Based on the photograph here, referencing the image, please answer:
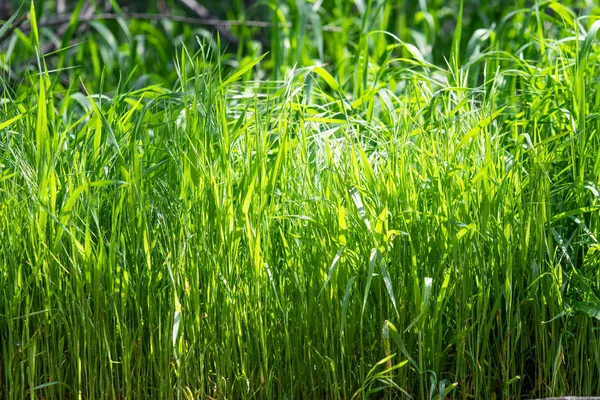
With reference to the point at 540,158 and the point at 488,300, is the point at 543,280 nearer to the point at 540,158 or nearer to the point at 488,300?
the point at 488,300

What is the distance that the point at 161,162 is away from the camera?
1492mm

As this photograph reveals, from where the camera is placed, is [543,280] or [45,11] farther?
[45,11]

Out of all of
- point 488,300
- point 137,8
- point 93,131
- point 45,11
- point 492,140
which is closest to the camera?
point 488,300

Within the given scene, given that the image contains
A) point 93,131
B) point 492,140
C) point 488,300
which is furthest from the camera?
point 93,131

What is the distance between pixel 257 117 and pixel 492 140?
0.48 m

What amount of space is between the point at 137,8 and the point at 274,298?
14.6 feet

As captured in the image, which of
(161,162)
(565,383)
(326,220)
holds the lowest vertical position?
(565,383)

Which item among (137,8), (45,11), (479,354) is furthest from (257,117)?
(137,8)

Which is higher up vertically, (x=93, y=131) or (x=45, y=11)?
(x=45, y=11)

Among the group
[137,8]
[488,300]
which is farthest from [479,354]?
[137,8]

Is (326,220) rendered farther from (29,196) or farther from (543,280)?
(29,196)

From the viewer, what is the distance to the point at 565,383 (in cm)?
144

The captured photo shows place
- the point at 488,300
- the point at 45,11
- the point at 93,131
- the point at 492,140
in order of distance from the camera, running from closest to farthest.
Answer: the point at 488,300
the point at 492,140
the point at 93,131
the point at 45,11

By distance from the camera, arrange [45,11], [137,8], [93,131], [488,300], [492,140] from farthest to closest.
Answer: [137,8] < [45,11] < [93,131] < [492,140] < [488,300]
